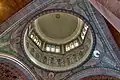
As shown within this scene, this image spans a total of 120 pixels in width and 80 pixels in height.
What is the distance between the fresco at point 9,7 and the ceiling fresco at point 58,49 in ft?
0.51

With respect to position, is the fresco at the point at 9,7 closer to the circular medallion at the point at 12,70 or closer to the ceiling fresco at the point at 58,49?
the ceiling fresco at the point at 58,49

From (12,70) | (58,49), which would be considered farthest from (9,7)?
(58,49)

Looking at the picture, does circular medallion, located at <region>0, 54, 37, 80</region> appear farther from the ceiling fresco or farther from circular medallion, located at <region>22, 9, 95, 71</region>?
circular medallion, located at <region>22, 9, 95, 71</region>

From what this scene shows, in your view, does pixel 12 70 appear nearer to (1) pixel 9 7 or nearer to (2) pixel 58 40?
(1) pixel 9 7

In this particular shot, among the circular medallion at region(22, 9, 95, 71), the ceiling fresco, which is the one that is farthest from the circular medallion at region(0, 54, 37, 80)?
the circular medallion at region(22, 9, 95, 71)

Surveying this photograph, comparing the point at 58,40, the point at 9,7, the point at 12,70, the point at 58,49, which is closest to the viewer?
the point at 9,7

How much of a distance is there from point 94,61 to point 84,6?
8.55ft

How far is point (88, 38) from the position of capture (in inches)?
408

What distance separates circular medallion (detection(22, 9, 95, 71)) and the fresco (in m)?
0.95

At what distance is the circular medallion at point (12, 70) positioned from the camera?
9.30 meters

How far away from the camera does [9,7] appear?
25.8 ft

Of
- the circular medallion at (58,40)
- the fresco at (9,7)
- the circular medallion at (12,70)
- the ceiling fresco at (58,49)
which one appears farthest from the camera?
the circular medallion at (58,40)

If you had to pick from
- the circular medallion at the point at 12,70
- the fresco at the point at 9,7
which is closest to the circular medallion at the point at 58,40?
the circular medallion at the point at 12,70

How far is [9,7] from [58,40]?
539cm
